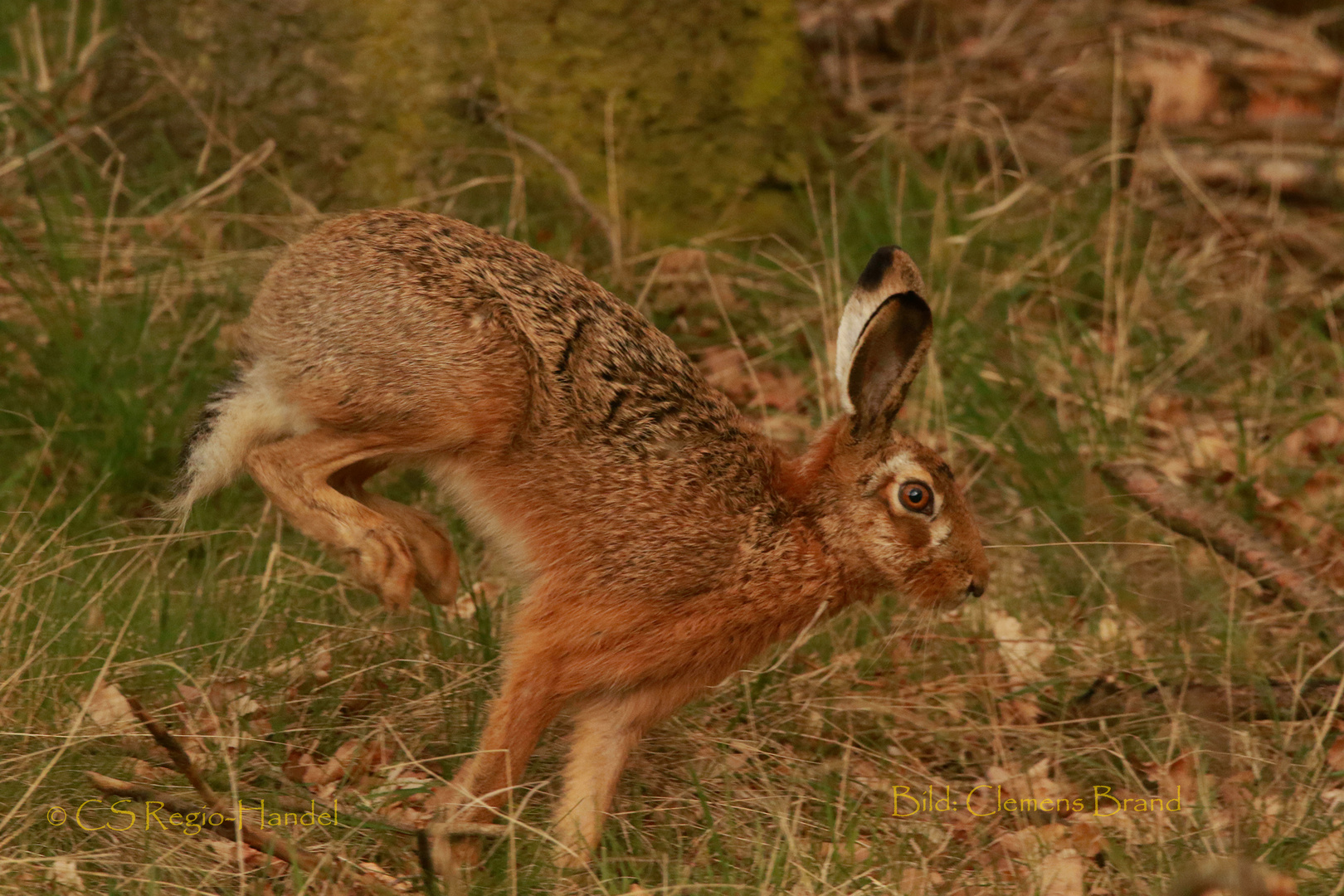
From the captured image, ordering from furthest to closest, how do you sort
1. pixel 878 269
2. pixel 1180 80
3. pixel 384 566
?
pixel 1180 80
pixel 878 269
pixel 384 566

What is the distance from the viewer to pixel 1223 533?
5.62 m

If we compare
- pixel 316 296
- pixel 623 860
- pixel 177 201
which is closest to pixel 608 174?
pixel 177 201

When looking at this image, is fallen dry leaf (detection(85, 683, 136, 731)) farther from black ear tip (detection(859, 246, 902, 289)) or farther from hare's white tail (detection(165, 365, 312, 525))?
black ear tip (detection(859, 246, 902, 289))

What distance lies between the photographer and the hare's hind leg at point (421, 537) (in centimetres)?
472

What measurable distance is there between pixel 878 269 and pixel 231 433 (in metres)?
1.97

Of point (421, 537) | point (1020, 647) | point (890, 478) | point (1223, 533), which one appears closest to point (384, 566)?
point (421, 537)

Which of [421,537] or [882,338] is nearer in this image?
[882,338]

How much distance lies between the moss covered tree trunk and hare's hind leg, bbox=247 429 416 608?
9.49ft

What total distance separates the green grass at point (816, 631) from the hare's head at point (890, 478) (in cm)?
45

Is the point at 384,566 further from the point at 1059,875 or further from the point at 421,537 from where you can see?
the point at 1059,875

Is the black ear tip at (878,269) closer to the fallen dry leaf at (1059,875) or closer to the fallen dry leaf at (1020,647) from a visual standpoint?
the fallen dry leaf at (1020,647)

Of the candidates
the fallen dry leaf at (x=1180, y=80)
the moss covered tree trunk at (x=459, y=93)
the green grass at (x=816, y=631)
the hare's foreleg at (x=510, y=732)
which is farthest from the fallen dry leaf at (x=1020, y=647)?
the fallen dry leaf at (x=1180, y=80)

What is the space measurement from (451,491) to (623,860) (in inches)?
46.5

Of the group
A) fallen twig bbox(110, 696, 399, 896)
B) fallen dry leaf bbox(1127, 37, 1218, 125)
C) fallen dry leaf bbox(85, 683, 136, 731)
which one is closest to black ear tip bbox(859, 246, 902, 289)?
fallen twig bbox(110, 696, 399, 896)
